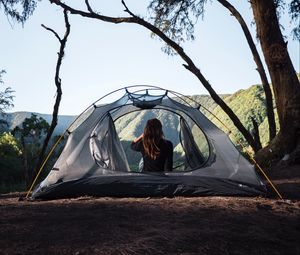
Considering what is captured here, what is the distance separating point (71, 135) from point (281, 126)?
546 cm

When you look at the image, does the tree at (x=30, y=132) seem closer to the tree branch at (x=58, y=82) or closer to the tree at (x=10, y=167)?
the tree branch at (x=58, y=82)

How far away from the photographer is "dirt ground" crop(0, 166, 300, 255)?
380cm

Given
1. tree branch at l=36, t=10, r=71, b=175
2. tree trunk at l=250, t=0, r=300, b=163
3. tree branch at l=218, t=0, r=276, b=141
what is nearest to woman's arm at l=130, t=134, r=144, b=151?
tree trunk at l=250, t=0, r=300, b=163

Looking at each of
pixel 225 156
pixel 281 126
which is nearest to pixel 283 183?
pixel 225 156

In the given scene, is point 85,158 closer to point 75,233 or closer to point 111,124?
point 111,124

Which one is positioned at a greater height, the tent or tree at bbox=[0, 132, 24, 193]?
the tent

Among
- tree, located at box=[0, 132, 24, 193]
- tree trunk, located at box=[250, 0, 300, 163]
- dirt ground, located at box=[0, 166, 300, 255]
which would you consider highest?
tree trunk, located at box=[250, 0, 300, 163]

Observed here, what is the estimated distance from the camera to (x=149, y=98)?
8547mm

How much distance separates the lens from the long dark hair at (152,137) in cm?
766

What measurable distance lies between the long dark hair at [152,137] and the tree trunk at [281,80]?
168 inches

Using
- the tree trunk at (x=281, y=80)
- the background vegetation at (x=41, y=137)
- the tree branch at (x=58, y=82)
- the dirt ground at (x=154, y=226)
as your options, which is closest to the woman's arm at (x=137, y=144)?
the background vegetation at (x=41, y=137)

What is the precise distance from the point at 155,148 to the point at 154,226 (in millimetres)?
3223

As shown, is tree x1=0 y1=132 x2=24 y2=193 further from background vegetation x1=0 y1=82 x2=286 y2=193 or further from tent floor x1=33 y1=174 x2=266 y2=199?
tent floor x1=33 y1=174 x2=266 y2=199

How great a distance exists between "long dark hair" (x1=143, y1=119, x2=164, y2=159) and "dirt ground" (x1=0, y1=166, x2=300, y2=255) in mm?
1366
